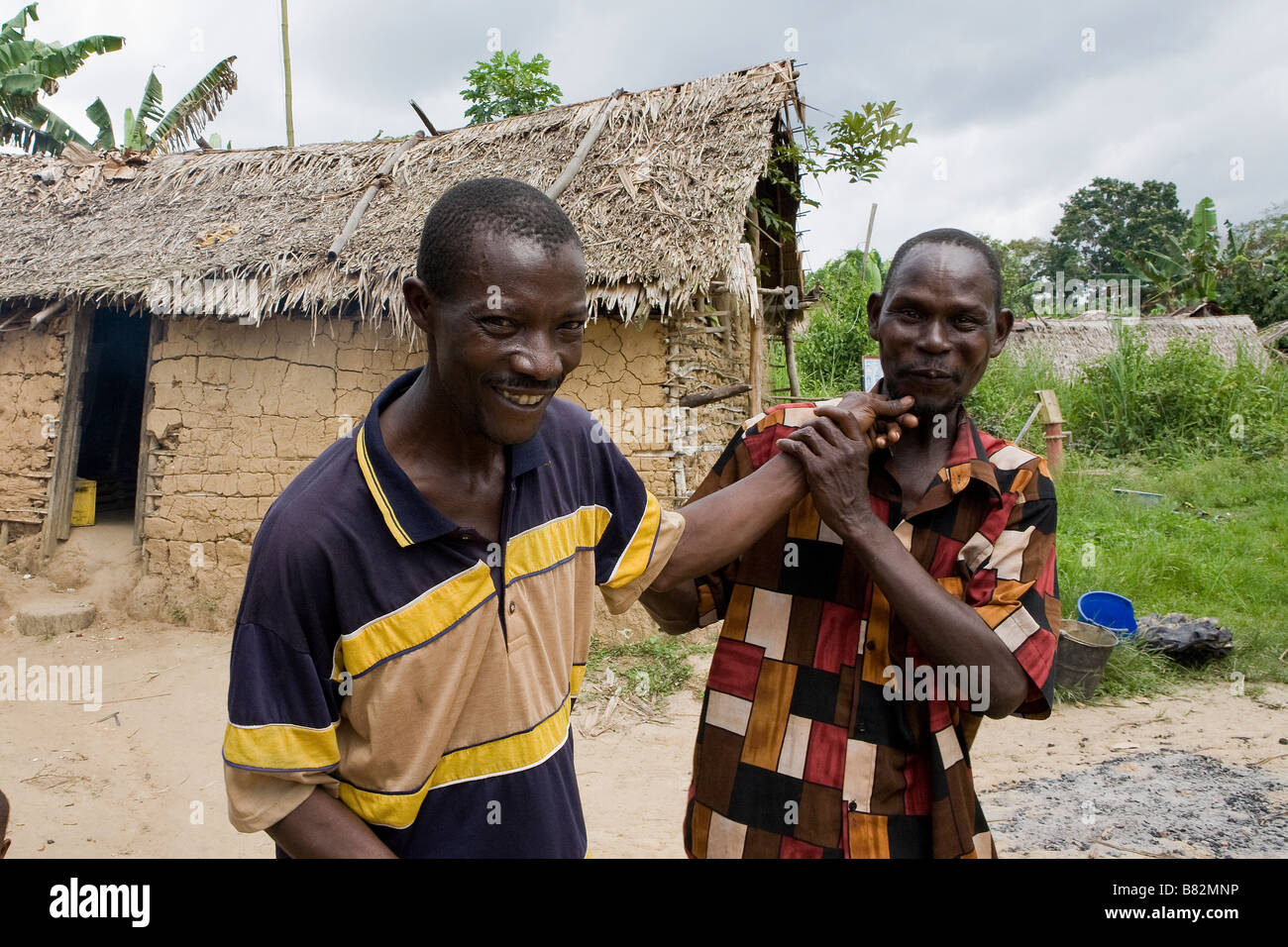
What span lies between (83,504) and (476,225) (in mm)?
8163

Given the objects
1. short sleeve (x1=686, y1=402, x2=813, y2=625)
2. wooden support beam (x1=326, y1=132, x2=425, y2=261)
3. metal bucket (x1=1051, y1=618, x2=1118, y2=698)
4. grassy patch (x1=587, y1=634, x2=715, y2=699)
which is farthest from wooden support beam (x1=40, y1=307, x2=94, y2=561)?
metal bucket (x1=1051, y1=618, x2=1118, y2=698)

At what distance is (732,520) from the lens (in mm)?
1545

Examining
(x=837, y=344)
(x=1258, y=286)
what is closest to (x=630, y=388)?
(x=837, y=344)

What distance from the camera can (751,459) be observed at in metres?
1.76

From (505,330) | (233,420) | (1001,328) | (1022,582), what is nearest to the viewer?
(505,330)

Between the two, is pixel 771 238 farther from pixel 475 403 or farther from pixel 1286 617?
pixel 475 403

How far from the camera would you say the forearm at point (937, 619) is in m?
1.35

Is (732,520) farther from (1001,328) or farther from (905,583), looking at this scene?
(1001,328)

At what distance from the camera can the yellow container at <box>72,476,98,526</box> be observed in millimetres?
7484

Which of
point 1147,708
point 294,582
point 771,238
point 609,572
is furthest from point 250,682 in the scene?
point 771,238

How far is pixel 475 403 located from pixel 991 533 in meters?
0.99

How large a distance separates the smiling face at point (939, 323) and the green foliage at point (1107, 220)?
35.7 m

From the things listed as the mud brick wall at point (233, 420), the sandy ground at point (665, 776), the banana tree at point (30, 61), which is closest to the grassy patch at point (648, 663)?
the sandy ground at point (665, 776)

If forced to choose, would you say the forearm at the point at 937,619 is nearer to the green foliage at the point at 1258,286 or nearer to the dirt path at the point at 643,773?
the dirt path at the point at 643,773
